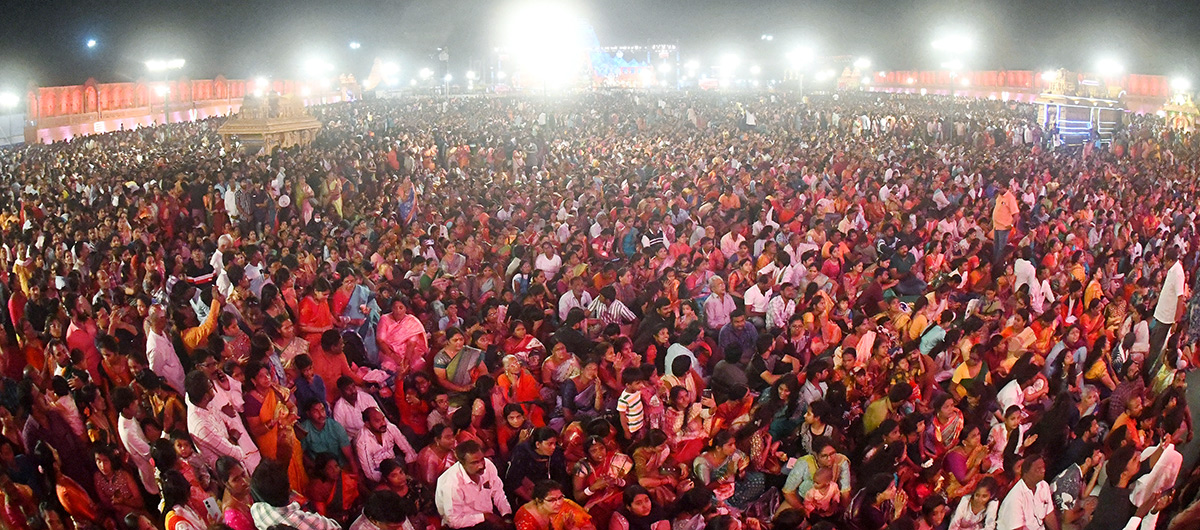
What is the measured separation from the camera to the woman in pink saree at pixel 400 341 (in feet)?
19.9

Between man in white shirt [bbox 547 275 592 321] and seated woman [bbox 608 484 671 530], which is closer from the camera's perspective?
seated woman [bbox 608 484 671 530]

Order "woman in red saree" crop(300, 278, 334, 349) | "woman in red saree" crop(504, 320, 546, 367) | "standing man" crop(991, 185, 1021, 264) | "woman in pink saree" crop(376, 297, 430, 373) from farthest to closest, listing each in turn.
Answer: "standing man" crop(991, 185, 1021, 264) < "woman in red saree" crop(300, 278, 334, 349) < "woman in pink saree" crop(376, 297, 430, 373) < "woman in red saree" crop(504, 320, 546, 367)

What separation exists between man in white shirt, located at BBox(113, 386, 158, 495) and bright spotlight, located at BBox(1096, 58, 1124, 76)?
37415 mm

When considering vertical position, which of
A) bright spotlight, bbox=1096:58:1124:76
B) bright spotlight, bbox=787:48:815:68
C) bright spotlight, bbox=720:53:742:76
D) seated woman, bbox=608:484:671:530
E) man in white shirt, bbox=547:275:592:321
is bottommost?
seated woman, bbox=608:484:671:530

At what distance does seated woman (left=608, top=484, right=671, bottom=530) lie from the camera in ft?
13.6

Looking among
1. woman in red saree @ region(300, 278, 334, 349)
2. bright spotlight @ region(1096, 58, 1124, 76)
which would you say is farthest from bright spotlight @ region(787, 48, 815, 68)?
woman in red saree @ region(300, 278, 334, 349)

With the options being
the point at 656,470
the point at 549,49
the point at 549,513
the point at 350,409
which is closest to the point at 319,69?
the point at 549,49

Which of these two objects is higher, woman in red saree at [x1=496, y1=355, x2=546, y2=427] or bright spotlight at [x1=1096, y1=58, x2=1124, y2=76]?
bright spotlight at [x1=1096, y1=58, x2=1124, y2=76]

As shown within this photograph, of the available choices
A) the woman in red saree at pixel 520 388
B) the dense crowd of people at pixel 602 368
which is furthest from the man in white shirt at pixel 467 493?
the woman in red saree at pixel 520 388

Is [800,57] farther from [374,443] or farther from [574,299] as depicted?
[374,443]

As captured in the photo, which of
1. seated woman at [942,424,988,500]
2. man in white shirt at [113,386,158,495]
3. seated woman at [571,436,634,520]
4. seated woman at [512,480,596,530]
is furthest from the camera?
seated woman at [942,424,988,500]

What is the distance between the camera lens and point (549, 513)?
411 centimetres

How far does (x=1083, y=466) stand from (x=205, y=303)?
5894 millimetres

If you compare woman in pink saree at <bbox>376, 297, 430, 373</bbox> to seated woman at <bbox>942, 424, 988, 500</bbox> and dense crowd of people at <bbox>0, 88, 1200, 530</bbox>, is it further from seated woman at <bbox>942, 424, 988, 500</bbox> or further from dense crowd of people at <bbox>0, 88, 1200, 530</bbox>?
seated woman at <bbox>942, 424, 988, 500</bbox>
